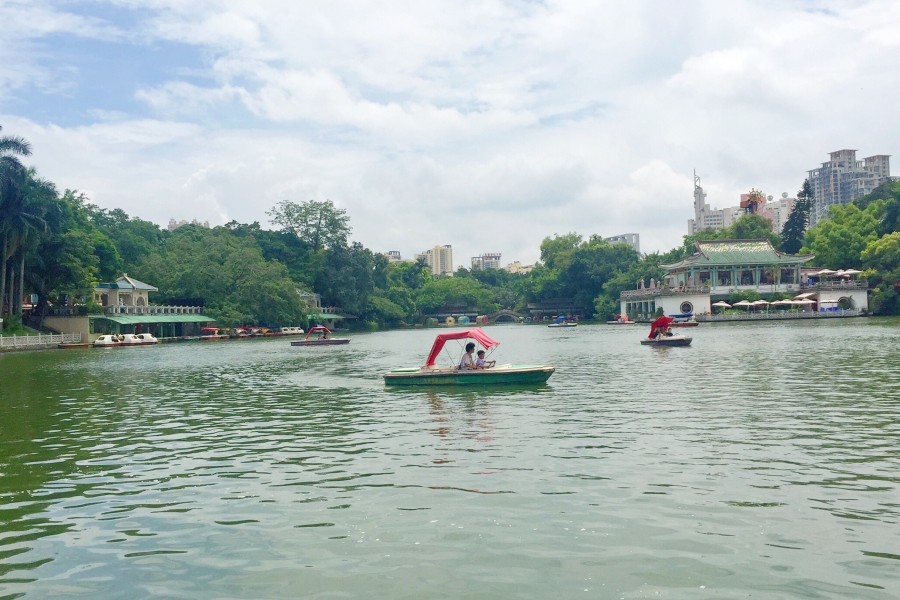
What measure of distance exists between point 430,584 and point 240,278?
77091 mm

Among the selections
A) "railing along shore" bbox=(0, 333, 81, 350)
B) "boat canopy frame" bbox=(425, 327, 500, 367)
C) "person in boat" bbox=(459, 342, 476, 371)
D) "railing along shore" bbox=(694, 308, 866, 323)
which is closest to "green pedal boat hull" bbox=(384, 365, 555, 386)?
"person in boat" bbox=(459, 342, 476, 371)

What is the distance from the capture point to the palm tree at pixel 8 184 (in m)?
54.7

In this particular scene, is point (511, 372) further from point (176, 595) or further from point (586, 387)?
point (176, 595)

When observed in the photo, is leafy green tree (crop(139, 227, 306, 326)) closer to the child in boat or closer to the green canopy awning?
the green canopy awning

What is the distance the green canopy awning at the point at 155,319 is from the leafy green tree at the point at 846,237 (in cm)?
7603

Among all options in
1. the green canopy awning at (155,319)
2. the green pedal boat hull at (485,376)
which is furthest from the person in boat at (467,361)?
the green canopy awning at (155,319)

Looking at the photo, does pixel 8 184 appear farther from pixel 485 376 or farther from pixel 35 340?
pixel 485 376

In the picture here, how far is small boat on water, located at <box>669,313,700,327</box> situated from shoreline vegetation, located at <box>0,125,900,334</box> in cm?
907

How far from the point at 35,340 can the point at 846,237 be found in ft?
296

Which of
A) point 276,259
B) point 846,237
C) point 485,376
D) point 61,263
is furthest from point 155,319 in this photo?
point 846,237

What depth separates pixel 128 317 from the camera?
65.2 meters

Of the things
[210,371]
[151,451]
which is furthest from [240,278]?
[151,451]

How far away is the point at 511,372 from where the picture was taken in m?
21.7

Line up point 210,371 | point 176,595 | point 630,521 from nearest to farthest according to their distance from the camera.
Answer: point 176,595, point 630,521, point 210,371
